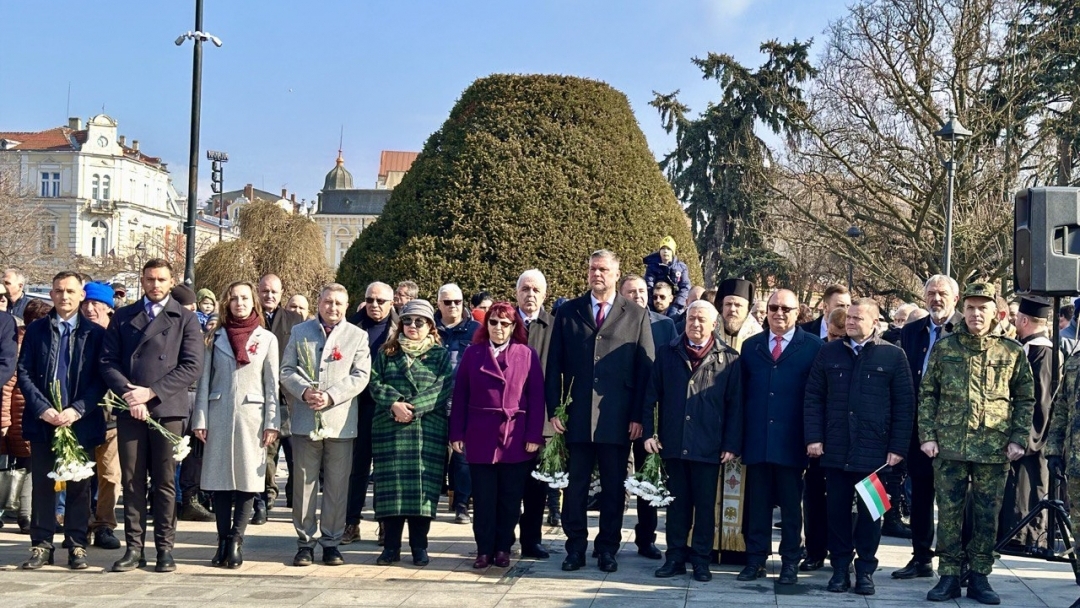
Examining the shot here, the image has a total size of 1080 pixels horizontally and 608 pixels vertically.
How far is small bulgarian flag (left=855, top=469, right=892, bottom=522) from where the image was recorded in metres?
7.16

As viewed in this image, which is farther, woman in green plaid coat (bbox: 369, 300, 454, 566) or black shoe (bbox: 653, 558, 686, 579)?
woman in green plaid coat (bbox: 369, 300, 454, 566)

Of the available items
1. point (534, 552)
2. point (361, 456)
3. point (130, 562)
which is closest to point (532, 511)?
point (534, 552)

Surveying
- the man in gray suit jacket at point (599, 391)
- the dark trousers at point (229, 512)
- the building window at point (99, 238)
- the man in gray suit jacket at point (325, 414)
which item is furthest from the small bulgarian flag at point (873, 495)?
the building window at point (99, 238)

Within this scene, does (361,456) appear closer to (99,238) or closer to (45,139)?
(99,238)

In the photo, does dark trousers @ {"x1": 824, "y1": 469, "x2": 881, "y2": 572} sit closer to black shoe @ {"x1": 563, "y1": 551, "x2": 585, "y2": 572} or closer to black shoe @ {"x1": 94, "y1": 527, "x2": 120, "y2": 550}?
black shoe @ {"x1": 563, "y1": 551, "x2": 585, "y2": 572}

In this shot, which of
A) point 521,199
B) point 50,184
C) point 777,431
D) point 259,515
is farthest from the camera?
point 50,184

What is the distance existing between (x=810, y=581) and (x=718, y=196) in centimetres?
3680

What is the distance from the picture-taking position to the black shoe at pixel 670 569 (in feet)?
25.5

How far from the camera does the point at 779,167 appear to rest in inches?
1190

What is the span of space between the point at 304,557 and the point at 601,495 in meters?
2.16

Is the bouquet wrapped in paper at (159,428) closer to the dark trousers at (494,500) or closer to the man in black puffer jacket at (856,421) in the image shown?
the dark trousers at (494,500)

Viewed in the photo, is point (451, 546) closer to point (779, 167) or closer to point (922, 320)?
point (922, 320)

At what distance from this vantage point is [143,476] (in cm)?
783

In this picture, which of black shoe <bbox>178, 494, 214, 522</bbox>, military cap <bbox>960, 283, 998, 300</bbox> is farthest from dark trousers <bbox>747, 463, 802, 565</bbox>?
black shoe <bbox>178, 494, 214, 522</bbox>
